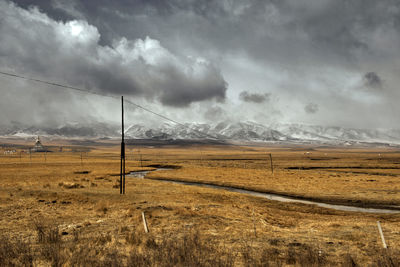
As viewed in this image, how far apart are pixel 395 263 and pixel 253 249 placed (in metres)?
5.30

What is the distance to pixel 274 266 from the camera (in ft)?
30.1

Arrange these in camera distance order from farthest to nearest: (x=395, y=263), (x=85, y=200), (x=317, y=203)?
1. (x=317, y=203)
2. (x=85, y=200)
3. (x=395, y=263)

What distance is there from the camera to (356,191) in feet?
114

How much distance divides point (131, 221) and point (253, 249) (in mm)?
9108

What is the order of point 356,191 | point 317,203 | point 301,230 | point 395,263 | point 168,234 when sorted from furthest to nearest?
1. point 356,191
2. point 317,203
3. point 301,230
4. point 168,234
5. point 395,263

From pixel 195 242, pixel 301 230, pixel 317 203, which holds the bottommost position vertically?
pixel 317 203

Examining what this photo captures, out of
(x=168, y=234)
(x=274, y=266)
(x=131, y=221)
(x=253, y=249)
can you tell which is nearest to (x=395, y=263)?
(x=274, y=266)

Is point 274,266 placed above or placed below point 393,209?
above

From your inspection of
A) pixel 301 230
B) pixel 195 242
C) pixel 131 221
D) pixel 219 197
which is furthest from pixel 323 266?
pixel 219 197

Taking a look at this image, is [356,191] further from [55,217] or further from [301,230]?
[55,217]

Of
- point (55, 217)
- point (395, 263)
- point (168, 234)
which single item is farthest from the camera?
point (55, 217)

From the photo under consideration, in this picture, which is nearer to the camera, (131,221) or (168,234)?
(168,234)

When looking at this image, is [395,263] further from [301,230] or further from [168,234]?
[168,234]

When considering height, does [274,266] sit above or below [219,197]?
above
